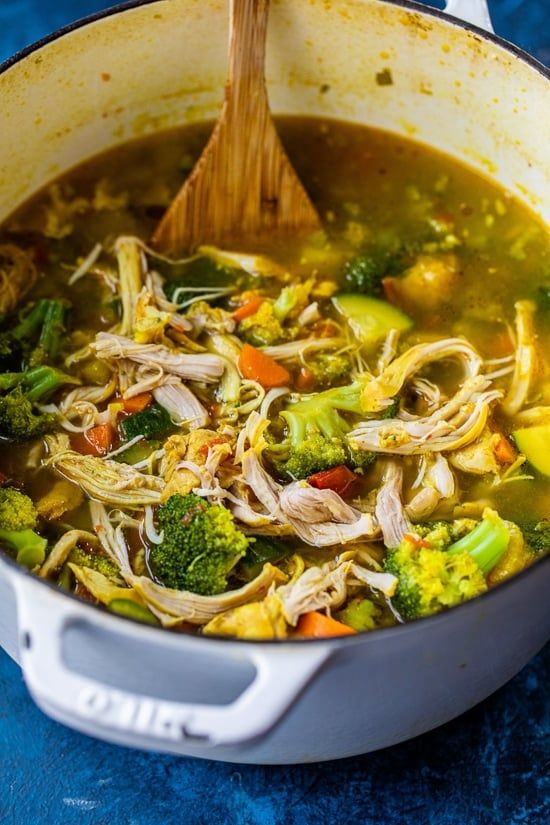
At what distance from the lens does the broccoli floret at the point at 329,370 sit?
114 inches

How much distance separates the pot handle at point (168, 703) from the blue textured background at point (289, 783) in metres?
0.77

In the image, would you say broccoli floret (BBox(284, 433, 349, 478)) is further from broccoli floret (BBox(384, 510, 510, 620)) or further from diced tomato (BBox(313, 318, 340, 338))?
diced tomato (BBox(313, 318, 340, 338))

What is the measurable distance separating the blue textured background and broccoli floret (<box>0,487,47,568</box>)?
449mm

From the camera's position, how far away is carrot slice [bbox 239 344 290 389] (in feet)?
9.41

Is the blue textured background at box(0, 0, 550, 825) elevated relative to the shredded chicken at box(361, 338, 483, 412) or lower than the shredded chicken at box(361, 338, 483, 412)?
lower

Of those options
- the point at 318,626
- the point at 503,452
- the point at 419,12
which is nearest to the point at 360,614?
the point at 318,626

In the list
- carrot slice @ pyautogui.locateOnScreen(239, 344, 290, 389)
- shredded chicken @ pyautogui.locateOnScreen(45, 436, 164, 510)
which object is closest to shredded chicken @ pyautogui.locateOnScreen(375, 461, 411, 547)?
carrot slice @ pyautogui.locateOnScreen(239, 344, 290, 389)

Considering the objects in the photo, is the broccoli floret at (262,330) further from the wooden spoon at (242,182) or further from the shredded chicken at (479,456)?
the shredded chicken at (479,456)

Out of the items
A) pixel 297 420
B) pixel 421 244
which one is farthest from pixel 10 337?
pixel 421 244

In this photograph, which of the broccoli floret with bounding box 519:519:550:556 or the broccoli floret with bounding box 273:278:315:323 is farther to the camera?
the broccoli floret with bounding box 273:278:315:323

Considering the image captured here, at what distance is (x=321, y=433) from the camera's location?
8.91 feet

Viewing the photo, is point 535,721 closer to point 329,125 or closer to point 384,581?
point 384,581

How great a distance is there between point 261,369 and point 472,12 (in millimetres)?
1261

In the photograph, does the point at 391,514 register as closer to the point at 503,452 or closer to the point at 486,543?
the point at 486,543
